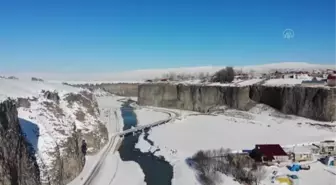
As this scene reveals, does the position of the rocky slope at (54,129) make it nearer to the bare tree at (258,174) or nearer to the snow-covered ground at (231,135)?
the snow-covered ground at (231,135)

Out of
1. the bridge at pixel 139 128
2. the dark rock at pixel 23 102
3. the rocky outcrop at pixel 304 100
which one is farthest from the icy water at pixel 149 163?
the rocky outcrop at pixel 304 100

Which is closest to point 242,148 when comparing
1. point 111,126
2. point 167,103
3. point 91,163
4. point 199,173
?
point 199,173

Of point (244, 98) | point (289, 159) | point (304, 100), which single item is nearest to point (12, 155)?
point (289, 159)

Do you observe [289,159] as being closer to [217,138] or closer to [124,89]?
[217,138]

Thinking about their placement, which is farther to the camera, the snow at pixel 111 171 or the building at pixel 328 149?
the building at pixel 328 149

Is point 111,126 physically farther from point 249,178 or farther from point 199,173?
point 249,178

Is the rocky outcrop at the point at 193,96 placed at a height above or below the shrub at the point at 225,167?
above

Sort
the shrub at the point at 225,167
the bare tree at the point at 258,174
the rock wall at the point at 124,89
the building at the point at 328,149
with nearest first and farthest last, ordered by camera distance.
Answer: the bare tree at the point at 258,174, the shrub at the point at 225,167, the building at the point at 328,149, the rock wall at the point at 124,89

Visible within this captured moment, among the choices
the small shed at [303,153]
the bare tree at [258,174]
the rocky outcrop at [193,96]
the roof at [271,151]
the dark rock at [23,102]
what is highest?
the dark rock at [23,102]
